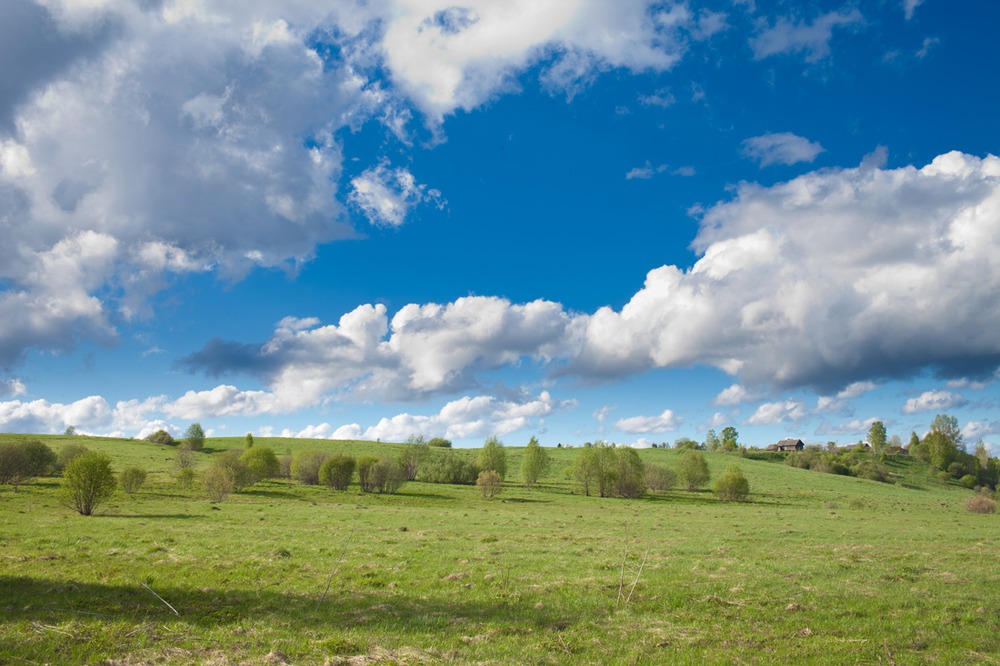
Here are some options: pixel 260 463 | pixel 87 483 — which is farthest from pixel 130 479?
pixel 260 463

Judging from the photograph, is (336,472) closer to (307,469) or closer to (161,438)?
(307,469)

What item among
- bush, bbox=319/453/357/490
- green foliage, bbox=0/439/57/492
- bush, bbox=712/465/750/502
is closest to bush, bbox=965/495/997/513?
bush, bbox=712/465/750/502

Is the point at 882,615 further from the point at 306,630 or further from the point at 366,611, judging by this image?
the point at 306,630

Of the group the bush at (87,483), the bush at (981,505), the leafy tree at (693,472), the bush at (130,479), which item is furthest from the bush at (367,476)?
the bush at (981,505)

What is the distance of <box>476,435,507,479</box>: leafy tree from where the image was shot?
351 ft

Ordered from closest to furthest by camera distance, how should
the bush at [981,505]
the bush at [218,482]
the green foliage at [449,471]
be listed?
the bush at [218,482] → the bush at [981,505] → the green foliage at [449,471]

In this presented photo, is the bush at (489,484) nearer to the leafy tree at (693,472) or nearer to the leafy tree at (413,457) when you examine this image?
the leafy tree at (413,457)

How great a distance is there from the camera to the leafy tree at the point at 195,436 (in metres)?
132

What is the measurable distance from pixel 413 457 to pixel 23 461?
62.0m

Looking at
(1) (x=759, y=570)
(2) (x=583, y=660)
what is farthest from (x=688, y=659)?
(1) (x=759, y=570)

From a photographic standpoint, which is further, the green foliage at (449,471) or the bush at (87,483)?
the green foliage at (449,471)

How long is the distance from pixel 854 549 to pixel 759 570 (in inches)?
463

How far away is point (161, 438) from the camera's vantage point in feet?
465

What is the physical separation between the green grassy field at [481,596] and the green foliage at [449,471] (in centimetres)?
6922
